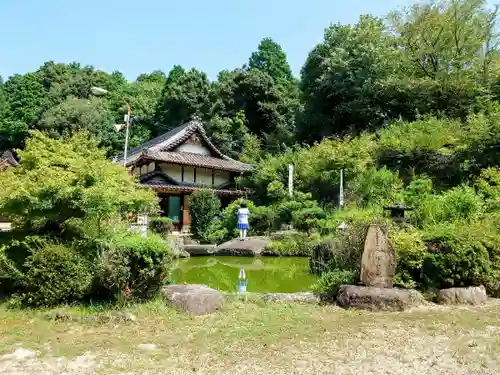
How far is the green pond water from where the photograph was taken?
8.88 meters

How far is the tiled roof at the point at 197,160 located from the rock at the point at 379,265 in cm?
1798

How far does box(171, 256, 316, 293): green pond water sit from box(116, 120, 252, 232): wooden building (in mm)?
9241

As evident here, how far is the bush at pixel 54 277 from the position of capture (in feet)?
18.0

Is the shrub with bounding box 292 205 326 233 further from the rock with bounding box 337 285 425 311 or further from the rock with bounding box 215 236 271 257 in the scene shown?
the rock with bounding box 337 285 425 311

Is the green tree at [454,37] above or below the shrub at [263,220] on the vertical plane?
above

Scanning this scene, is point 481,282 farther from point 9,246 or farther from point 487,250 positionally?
point 9,246

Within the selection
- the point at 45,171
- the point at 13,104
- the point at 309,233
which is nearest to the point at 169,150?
the point at 309,233

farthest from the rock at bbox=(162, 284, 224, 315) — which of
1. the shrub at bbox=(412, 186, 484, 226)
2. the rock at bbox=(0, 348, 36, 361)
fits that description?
the shrub at bbox=(412, 186, 484, 226)

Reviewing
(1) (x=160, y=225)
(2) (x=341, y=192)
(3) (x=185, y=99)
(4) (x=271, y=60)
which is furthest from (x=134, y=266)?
(4) (x=271, y=60)

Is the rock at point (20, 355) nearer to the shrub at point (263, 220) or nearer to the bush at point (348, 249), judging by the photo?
the bush at point (348, 249)

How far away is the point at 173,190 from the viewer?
22.8 meters

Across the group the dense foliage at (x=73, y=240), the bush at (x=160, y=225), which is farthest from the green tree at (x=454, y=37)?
the dense foliage at (x=73, y=240)

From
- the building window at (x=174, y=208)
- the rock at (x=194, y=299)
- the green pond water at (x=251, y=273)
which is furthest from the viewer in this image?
the building window at (x=174, y=208)

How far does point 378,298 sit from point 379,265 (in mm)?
561
